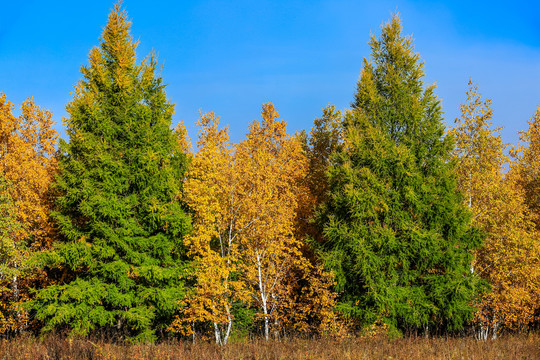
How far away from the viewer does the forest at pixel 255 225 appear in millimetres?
18859

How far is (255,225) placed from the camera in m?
21.1

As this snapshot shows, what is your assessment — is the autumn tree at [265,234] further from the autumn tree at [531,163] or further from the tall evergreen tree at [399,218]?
the autumn tree at [531,163]

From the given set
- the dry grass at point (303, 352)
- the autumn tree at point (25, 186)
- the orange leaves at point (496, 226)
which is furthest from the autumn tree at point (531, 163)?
the autumn tree at point (25, 186)

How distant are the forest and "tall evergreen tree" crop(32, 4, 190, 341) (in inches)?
3.0

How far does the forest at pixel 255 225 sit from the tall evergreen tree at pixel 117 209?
77mm

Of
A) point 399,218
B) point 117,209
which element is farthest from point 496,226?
point 117,209

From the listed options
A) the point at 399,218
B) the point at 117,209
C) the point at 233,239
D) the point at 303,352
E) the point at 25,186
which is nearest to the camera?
the point at 303,352

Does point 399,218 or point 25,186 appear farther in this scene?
point 25,186

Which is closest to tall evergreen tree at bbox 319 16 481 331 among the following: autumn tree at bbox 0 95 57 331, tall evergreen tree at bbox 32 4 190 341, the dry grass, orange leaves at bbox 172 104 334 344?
orange leaves at bbox 172 104 334 344

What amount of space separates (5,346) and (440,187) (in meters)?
19.0

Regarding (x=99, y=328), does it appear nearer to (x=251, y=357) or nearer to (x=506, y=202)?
(x=251, y=357)

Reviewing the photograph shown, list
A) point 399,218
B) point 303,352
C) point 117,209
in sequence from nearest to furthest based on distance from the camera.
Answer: point 303,352 < point 117,209 < point 399,218

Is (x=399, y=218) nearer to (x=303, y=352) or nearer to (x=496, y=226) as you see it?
(x=496, y=226)

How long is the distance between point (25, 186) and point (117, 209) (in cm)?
828
